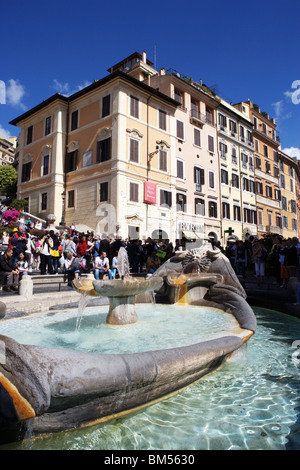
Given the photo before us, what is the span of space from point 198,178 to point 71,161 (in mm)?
12045

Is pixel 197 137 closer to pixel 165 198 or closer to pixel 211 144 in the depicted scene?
pixel 211 144

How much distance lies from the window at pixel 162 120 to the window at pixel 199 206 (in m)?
7.33

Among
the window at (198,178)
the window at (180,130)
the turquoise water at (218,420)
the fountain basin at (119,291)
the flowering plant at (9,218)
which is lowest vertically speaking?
the turquoise water at (218,420)

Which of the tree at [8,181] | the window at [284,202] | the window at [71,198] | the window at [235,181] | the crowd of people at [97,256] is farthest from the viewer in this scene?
the window at [284,202]

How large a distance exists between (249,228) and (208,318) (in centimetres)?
3174

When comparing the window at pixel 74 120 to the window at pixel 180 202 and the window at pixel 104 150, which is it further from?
the window at pixel 180 202

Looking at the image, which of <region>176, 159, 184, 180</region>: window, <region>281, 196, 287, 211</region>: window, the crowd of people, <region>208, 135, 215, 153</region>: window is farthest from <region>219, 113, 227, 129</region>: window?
the crowd of people

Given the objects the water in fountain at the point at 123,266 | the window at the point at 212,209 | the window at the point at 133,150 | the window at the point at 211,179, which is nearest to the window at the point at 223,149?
the window at the point at 211,179

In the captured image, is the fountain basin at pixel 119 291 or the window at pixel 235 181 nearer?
the fountain basin at pixel 119 291

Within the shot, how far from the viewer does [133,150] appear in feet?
76.8

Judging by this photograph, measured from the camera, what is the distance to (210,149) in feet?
102

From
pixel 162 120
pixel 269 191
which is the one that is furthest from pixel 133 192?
pixel 269 191

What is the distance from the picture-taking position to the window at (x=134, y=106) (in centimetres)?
2362

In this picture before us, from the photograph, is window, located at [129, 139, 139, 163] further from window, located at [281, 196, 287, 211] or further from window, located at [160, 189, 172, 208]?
window, located at [281, 196, 287, 211]
